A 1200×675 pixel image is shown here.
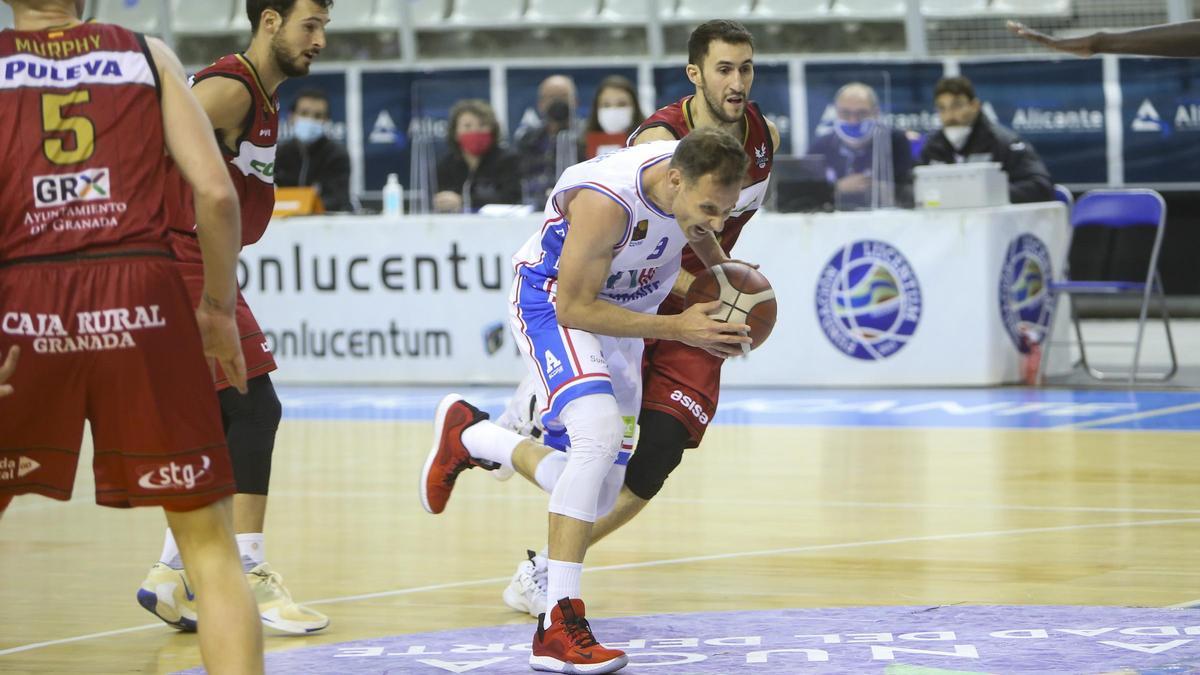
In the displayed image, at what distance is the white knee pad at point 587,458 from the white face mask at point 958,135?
7.58 m

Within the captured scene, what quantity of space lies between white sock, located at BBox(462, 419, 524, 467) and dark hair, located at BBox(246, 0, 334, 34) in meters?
1.47

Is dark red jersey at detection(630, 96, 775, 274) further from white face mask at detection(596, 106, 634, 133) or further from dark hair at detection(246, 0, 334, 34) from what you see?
white face mask at detection(596, 106, 634, 133)

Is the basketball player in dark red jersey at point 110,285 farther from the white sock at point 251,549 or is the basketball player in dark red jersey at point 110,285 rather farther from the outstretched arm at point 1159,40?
the outstretched arm at point 1159,40

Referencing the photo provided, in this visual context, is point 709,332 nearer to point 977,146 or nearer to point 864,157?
point 864,157

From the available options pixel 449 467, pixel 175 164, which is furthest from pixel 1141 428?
pixel 175 164

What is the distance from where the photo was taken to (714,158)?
15.6 feet

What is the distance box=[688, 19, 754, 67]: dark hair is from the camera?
5.86m

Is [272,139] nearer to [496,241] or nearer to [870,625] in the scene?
[870,625]

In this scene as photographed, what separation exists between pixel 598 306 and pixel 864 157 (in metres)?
7.06

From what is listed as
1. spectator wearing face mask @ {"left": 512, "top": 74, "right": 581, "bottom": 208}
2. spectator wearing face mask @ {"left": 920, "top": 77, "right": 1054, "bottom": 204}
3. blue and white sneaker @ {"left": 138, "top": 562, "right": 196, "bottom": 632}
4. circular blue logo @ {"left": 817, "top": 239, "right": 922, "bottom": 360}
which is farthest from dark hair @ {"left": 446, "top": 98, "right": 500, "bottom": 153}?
blue and white sneaker @ {"left": 138, "top": 562, "right": 196, "bottom": 632}

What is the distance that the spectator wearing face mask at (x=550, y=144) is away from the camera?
12445mm

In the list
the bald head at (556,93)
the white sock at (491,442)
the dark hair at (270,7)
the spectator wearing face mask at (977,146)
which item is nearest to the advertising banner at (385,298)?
the bald head at (556,93)

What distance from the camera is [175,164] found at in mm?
3701

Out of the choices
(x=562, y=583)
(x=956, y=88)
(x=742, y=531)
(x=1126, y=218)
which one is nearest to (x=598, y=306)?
(x=562, y=583)
